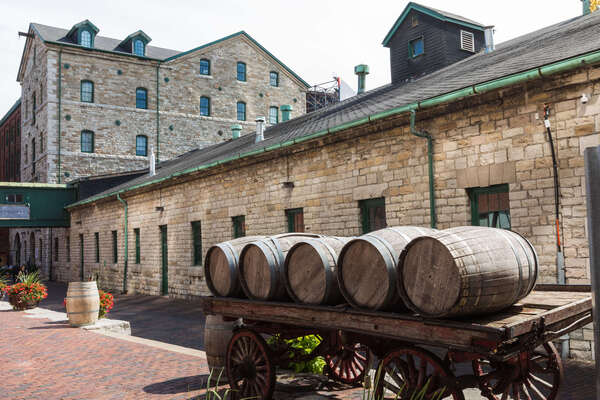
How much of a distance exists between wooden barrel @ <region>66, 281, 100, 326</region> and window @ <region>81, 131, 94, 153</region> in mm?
24407

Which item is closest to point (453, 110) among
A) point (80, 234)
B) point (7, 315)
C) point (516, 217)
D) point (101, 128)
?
point (516, 217)

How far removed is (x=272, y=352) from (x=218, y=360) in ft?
4.06

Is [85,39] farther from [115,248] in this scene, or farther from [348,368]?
[348,368]

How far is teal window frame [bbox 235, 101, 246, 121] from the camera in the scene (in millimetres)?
38469

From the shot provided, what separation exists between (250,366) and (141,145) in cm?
3230

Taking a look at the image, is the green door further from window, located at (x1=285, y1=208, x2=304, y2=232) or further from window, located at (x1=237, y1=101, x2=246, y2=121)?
window, located at (x1=237, y1=101, x2=246, y2=121)

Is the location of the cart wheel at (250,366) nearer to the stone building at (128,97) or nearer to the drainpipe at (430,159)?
the drainpipe at (430,159)

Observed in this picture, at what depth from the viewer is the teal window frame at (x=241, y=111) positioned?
38469 mm

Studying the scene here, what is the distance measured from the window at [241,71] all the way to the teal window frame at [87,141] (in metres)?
11.0

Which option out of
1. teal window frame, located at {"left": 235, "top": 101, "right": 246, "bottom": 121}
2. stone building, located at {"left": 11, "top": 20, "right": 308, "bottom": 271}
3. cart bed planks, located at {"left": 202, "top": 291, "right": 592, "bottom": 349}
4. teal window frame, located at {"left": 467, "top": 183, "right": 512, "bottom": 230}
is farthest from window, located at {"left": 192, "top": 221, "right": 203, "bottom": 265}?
teal window frame, located at {"left": 235, "top": 101, "right": 246, "bottom": 121}

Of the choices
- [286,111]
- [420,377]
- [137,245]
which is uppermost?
[286,111]

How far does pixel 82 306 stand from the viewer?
11539 millimetres

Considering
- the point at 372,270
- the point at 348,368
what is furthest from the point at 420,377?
the point at 348,368

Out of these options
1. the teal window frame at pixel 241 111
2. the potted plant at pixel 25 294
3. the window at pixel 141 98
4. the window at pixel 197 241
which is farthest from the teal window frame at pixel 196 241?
the teal window frame at pixel 241 111
